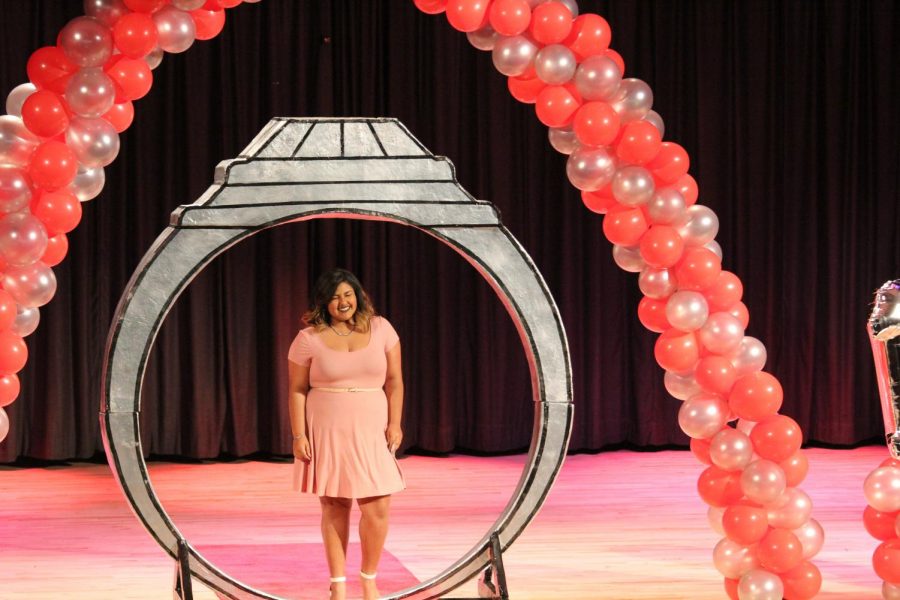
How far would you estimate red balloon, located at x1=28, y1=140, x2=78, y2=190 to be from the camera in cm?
444

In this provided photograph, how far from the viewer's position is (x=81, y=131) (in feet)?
14.8

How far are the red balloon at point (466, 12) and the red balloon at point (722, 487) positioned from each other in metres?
2.10

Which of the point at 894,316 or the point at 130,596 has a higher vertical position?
the point at 894,316

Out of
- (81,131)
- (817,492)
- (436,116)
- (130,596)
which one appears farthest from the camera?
(436,116)

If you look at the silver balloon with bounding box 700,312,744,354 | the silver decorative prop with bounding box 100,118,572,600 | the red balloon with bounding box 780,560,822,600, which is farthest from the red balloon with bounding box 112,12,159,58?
the red balloon with bounding box 780,560,822,600

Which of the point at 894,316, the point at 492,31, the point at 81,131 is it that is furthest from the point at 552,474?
the point at 81,131

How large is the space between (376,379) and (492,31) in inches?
57.9

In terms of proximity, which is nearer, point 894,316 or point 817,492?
point 894,316

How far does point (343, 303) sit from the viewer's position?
186 inches

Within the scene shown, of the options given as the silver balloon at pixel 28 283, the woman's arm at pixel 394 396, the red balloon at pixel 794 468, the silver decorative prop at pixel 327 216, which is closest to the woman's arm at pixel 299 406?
the woman's arm at pixel 394 396

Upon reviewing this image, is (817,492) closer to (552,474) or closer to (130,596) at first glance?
(552,474)

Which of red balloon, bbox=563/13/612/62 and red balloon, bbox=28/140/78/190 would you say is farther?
red balloon, bbox=563/13/612/62

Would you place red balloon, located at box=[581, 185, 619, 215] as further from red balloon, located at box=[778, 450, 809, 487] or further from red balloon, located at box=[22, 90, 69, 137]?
red balloon, located at box=[22, 90, 69, 137]

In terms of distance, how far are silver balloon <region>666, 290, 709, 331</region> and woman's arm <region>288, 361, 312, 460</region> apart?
1.51 m
